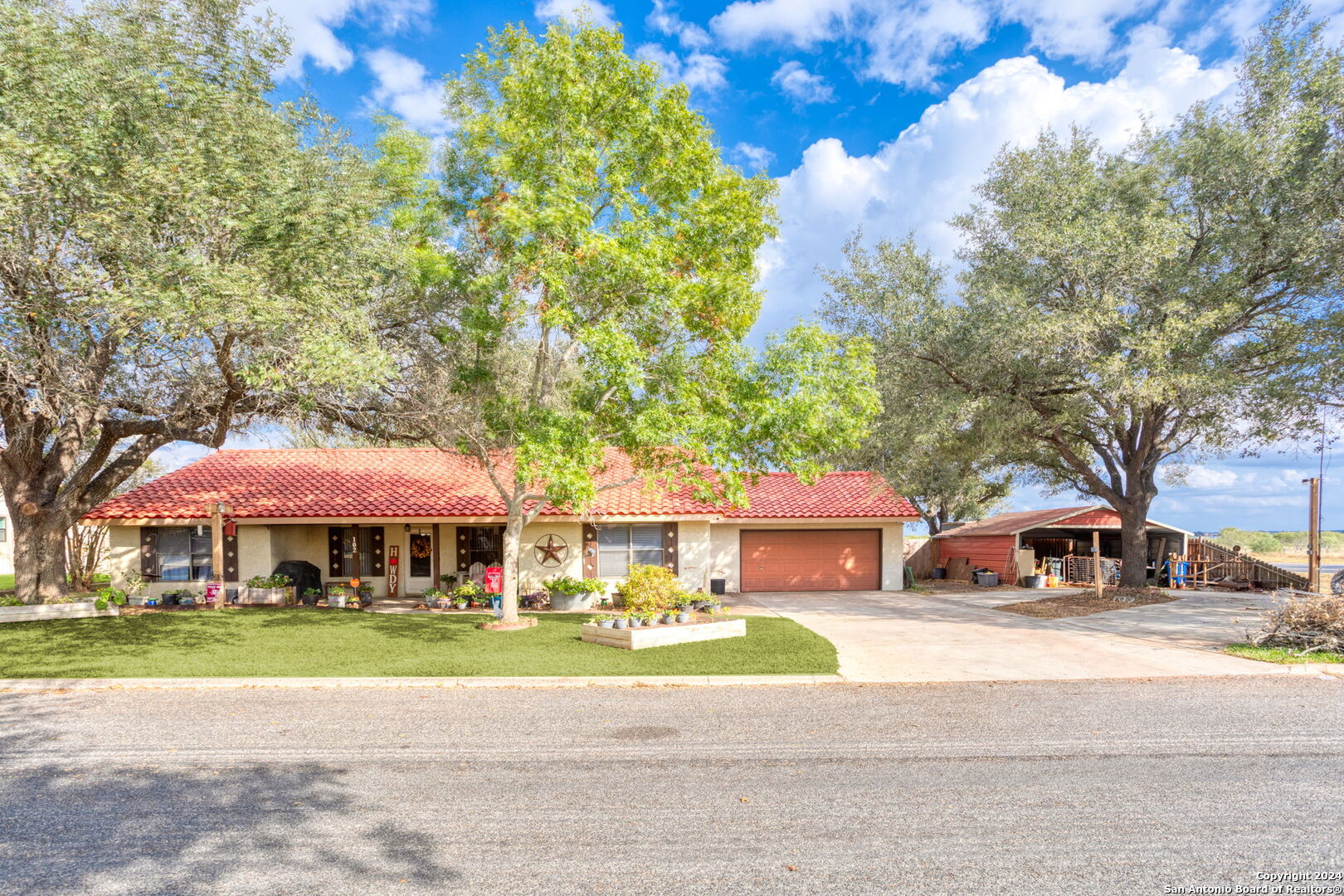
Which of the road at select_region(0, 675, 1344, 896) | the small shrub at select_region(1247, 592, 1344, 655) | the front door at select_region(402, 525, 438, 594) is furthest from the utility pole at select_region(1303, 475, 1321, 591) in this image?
the front door at select_region(402, 525, 438, 594)

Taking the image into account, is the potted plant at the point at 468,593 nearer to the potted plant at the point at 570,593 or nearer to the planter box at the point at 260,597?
the potted plant at the point at 570,593

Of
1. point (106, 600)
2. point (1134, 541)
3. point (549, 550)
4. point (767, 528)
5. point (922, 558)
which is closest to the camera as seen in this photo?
point (106, 600)

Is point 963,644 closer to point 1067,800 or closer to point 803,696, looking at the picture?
point 803,696

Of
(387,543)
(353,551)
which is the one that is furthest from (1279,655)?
(353,551)

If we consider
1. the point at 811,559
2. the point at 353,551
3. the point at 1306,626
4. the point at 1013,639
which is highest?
the point at 353,551

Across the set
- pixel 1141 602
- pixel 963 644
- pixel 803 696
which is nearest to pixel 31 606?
pixel 803 696

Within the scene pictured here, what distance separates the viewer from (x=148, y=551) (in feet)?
67.2

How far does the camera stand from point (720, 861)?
4.56 m

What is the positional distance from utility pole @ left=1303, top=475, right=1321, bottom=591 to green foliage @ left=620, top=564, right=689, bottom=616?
52.1 ft

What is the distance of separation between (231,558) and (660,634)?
14.0 m

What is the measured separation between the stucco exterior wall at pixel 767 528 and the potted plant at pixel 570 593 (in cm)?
559

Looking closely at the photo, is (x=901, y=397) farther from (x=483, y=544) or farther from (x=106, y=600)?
(x=106, y=600)

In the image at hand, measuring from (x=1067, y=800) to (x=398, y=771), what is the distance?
5.42 meters

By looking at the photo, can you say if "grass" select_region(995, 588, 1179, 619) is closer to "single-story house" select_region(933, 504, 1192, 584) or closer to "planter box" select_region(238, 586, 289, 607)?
"single-story house" select_region(933, 504, 1192, 584)
